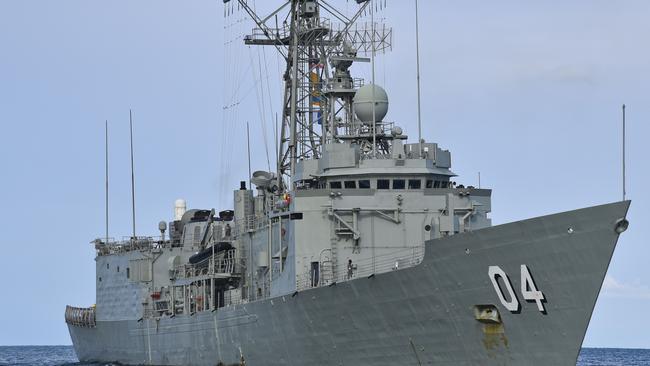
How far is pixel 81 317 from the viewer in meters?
58.8

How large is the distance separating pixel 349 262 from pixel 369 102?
582cm

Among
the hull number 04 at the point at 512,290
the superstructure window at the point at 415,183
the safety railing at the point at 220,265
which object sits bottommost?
the hull number 04 at the point at 512,290

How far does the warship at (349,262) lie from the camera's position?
27.3m

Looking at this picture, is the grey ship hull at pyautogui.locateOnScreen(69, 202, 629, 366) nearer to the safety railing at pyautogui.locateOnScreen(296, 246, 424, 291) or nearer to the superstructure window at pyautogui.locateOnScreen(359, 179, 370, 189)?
the safety railing at pyautogui.locateOnScreen(296, 246, 424, 291)

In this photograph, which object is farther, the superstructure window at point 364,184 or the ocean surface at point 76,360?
the ocean surface at point 76,360

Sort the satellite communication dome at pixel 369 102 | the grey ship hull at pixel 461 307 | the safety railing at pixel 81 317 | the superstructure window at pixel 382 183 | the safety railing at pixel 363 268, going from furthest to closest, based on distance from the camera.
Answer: the safety railing at pixel 81 317
the satellite communication dome at pixel 369 102
the superstructure window at pixel 382 183
the safety railing at pixel 363 268
the grey ship hull at pixel 461 307

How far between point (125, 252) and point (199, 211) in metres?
4.40

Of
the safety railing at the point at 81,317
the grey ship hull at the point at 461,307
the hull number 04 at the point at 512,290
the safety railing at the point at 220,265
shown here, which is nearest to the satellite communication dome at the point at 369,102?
the grey ship hull at the point at 461,307

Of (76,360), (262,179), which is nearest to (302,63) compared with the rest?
(262,179)

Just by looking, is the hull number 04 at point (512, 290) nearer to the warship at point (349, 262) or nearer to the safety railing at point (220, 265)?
the warship at point (349, 262)

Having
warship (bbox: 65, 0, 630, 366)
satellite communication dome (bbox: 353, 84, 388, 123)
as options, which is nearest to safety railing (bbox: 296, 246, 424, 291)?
warship (bbox: 65, 0, 630, 366)

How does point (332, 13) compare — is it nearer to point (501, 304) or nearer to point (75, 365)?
point (501, 304)

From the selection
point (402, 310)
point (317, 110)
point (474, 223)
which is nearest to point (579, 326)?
point (402, 310)

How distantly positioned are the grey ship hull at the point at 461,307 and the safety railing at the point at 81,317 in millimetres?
22008
